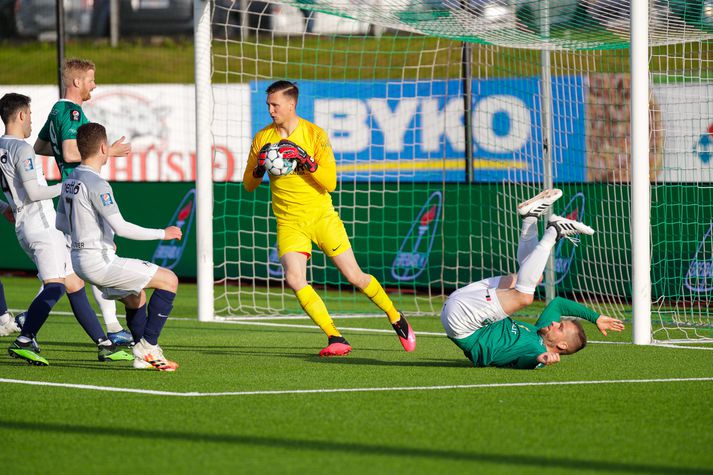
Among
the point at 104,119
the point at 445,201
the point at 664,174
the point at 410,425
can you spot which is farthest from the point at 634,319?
the point at 104,119

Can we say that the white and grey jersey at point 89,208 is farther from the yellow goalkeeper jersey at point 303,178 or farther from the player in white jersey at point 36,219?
the yellow goalkeeper jersey at point 303,178

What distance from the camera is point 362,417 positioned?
20.8 ft

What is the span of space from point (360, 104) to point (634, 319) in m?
11.6

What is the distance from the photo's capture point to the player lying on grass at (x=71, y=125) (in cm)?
923

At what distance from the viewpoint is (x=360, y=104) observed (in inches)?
819

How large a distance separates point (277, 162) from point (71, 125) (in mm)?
1680

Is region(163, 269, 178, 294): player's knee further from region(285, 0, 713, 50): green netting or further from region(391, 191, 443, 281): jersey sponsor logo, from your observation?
region(391, 191, 443, 281): jersey sponsor logo

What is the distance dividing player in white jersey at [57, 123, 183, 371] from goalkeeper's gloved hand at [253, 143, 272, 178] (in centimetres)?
130

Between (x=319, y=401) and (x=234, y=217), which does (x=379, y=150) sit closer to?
(x=234, y=217)

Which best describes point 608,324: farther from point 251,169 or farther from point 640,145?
point 251,169

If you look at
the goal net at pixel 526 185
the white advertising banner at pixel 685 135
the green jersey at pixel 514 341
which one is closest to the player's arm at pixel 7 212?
the goal net at pixel 526 185

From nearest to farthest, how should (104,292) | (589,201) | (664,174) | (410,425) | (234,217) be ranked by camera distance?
1. (410,425)
2. (104,292)
3. (664,174)
4. (589,201)
5. (234,217)

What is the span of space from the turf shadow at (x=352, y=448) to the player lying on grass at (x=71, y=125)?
11.0 feet

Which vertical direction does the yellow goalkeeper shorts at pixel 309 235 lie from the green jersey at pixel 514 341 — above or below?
above
